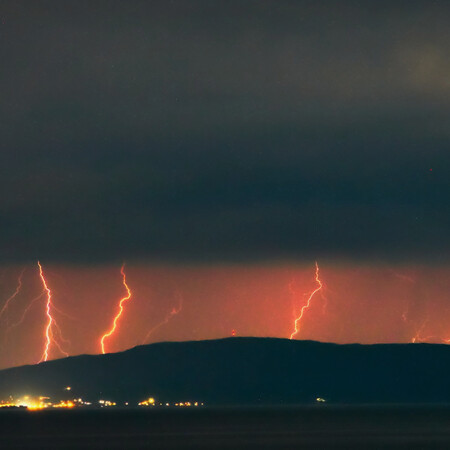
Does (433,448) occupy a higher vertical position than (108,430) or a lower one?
lower

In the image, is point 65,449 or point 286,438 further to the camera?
point 286,438

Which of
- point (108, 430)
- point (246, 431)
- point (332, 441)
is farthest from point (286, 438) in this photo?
point (108, 430)

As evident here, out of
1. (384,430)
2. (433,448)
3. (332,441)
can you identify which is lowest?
(433,448)

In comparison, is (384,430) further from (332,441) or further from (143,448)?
(143,448)

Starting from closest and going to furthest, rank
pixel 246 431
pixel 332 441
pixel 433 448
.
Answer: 1. pixel 433 448
2. pixel 332 441
3. pixel 246 431

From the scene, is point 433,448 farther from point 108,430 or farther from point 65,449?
point 108,430

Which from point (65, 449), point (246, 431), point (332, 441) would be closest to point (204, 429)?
point (246, 431)

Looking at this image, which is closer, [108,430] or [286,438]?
[286,438]

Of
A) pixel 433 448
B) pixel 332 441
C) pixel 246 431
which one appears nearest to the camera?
pixel 433 448

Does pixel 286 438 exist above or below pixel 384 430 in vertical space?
below
